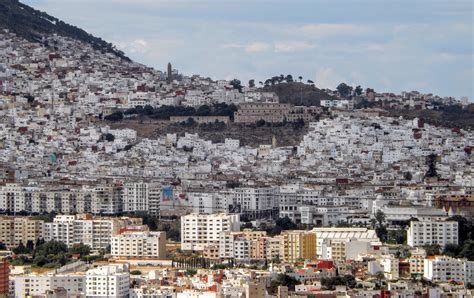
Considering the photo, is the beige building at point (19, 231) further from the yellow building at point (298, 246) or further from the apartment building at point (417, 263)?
the apartment building at point (417, 263)

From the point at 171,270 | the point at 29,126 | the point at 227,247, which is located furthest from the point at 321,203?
the point at 29,126

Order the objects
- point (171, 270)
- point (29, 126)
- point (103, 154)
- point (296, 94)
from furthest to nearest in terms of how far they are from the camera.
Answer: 1. point (296, 94)
2. point (29, 126)
3. point (103, 154)
4. point (171, 270)

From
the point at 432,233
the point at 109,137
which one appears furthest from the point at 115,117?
the point at 432,233

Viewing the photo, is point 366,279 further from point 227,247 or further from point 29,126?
point 29,126

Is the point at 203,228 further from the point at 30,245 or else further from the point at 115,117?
the point at 115,117

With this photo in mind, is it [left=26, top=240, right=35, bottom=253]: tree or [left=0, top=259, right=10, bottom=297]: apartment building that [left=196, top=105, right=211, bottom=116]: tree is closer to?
[left=26, top=240, right=35, bottom=253]: tree

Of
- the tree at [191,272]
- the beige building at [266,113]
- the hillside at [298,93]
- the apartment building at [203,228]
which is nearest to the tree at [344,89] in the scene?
the hillside at [298,93]
